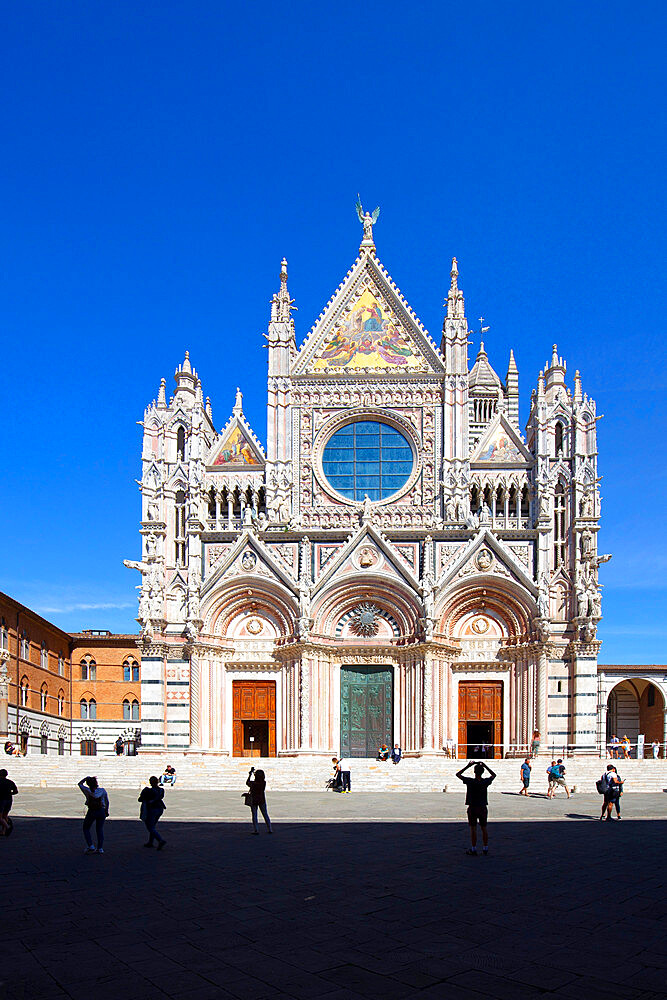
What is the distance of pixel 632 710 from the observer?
5997 cm

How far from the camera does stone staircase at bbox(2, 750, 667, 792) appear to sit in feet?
104

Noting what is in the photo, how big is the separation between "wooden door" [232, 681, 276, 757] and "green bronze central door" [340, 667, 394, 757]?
10.2 ft

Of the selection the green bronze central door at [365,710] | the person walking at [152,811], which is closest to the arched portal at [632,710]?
the green bronze central door at [365,710]

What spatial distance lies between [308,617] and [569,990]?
3163 centimetres

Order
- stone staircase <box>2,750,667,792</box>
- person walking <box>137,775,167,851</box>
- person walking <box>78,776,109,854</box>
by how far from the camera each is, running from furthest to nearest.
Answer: stone staircase <box>2,750,667,792</box>, person walking <box>137,775,167,851</box>, person walking <box>78,776,109,854</box>

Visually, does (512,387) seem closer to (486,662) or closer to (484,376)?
(484,376)

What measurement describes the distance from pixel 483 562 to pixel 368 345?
38.0 ft

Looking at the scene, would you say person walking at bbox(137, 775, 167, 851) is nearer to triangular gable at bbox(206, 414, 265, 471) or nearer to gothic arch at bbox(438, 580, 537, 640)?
gothic arch at bbox(438, 580, 537, 640)

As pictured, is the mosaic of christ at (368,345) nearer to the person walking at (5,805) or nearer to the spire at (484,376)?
the spire at (484,376)

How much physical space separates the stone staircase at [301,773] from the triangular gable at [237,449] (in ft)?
43.3

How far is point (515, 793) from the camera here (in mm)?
30391

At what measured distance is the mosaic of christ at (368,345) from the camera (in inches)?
1698

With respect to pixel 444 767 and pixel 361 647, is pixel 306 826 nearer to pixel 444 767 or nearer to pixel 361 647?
pixel 444 767

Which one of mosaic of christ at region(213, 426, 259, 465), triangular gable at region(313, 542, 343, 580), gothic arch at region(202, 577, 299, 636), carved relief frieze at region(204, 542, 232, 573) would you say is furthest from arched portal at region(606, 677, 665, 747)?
mosaic of christ at region(213, 426, 259, 465)
